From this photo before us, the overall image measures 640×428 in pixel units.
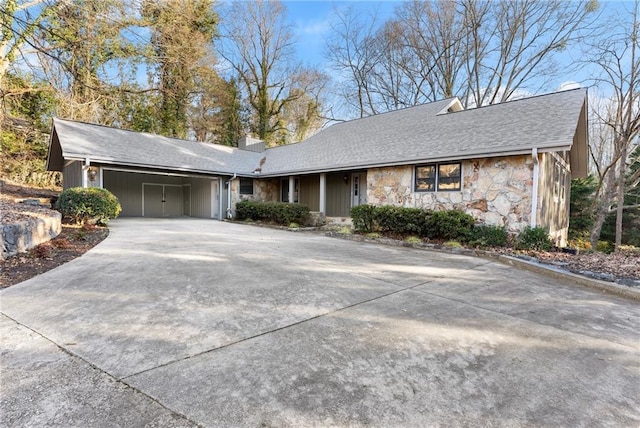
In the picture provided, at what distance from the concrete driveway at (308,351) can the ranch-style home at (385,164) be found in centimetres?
432

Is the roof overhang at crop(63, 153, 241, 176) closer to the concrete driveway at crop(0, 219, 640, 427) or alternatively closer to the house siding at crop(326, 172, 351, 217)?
the house siding at crop(326, 172, 351, 217)

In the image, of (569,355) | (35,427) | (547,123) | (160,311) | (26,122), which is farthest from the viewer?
(26,122)

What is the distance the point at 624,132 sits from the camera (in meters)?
13.1

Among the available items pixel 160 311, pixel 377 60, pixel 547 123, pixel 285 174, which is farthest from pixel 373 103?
pixel 160 311

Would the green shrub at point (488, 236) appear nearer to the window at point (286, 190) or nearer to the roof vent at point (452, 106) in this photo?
the roof vent at point (452, 106)

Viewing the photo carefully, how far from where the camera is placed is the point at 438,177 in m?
9.99

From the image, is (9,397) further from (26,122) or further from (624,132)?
(26,122)

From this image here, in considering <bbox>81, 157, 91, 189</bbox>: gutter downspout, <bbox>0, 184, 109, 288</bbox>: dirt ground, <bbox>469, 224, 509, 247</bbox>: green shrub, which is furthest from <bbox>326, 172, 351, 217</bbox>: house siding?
<bbox>81, 157, 91, 189</bbox>: gutter downspout

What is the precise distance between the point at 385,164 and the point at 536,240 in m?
4.98

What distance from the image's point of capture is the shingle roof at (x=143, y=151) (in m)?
11.9

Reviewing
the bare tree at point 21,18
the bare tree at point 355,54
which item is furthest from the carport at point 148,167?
the bare tree at point 355,54

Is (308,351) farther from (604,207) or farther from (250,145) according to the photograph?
(250,145)

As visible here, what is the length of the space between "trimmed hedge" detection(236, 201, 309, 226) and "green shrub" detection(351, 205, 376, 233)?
120 inches

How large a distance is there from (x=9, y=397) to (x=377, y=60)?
85.4 ft
